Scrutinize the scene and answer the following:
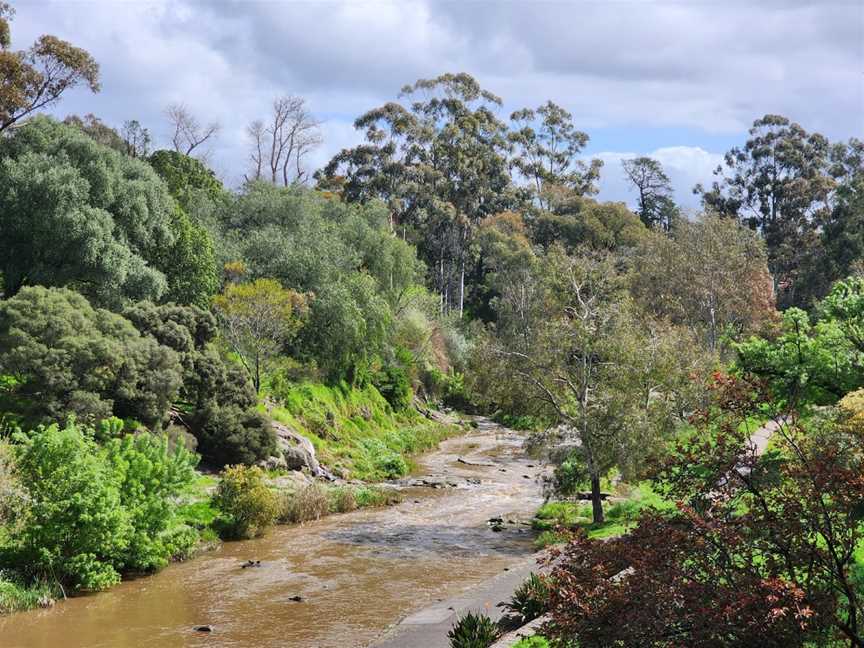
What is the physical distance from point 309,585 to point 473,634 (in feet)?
28.7

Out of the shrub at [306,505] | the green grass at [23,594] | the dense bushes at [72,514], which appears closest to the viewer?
the green grass at [23,594]

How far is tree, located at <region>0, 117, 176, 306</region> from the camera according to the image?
114 feet

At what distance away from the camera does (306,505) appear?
2920cm

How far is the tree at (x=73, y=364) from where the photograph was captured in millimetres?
26219

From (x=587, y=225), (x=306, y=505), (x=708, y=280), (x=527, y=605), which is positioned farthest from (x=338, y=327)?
(x=587, y=225)

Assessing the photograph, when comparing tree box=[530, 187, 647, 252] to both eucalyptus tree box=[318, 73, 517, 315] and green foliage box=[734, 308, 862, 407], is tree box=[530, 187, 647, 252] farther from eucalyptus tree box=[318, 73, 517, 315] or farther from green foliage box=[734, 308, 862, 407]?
green foliage box=[734, 308, 862, 407]

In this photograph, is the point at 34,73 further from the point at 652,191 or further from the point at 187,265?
the point at 652,191

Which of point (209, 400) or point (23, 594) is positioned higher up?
point (209, 400)

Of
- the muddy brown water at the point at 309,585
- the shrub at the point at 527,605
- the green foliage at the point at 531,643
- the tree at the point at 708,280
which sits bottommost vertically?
the muddy brown water at the point at 309,585

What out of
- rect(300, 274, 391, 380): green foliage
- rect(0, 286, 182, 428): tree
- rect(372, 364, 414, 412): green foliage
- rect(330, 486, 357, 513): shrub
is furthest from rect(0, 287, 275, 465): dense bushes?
rect(372, 364, 414, 412): green foliage

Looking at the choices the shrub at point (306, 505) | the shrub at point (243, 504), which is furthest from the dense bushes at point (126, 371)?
the shrub at point (243, 504)

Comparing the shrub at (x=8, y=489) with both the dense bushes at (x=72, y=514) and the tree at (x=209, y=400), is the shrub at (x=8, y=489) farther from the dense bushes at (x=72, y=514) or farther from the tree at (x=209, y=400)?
the tree at (x=209, y=400)

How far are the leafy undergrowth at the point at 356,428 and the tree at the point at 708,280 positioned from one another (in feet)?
58.3

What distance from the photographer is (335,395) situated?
46250 millimetres
